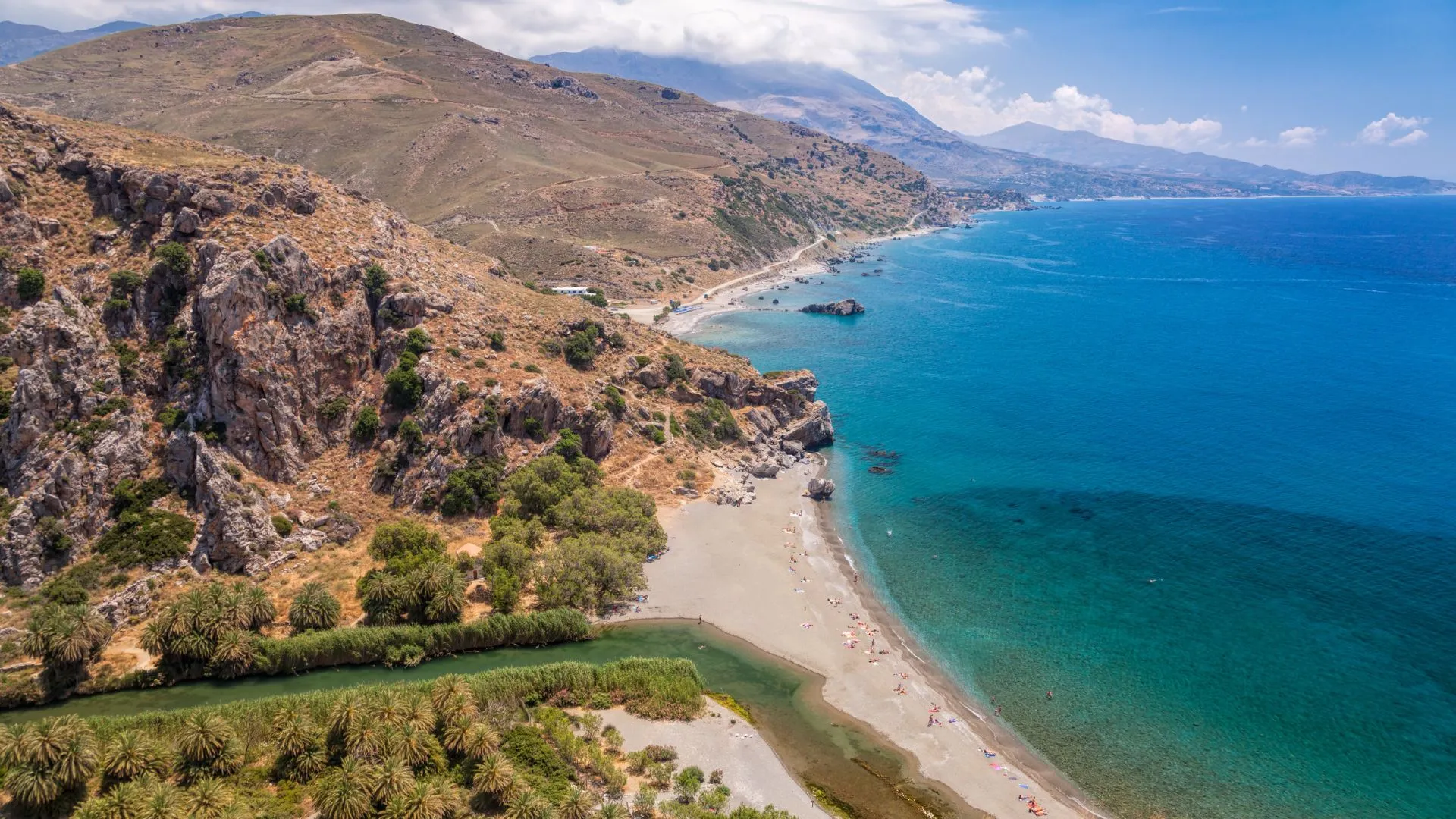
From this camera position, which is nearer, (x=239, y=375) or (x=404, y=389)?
Result: (x=239, y=375)

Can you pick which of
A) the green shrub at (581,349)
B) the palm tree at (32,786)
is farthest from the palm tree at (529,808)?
the green shrub at (581,349)

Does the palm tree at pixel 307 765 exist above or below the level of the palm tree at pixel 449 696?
below

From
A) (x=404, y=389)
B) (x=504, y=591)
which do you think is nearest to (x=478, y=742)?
(x=504, y=591)

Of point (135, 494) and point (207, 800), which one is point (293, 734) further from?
point (135, 494)

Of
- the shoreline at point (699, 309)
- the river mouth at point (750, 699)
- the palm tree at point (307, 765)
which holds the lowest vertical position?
the river mouth at point (750, 699)

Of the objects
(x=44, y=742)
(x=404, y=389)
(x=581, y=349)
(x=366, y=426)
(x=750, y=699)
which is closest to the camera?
(x=44, y=742)

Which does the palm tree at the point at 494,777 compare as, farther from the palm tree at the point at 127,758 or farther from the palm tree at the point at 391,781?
the palm tree at the point at 127,758

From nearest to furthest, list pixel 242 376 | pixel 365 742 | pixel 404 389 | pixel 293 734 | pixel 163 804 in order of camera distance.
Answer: pixel 163 804 < pixel 365 742 < pixel 293 734 < pixel 242 376 < pixel 404 389
